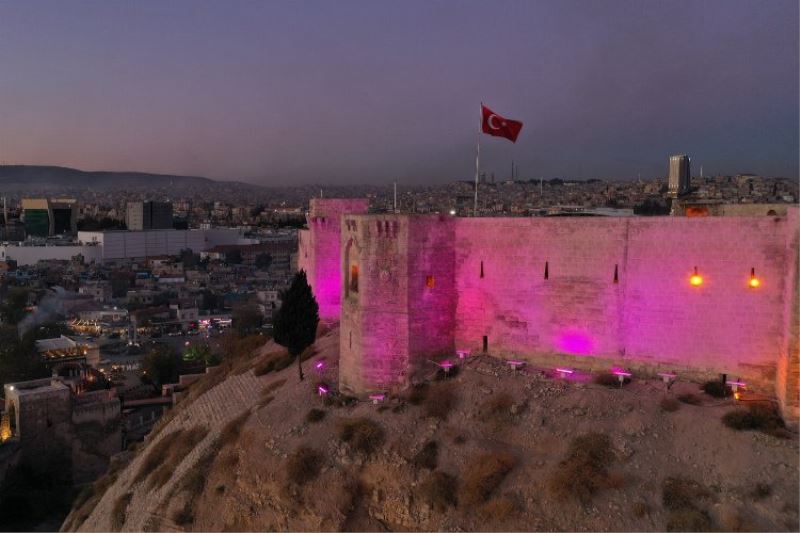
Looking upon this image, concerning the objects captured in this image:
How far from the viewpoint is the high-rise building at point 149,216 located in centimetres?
13525

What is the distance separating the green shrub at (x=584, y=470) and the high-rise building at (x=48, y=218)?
139 m

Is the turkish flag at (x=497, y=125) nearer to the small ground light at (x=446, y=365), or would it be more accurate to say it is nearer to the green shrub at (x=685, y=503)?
the small ground light at (x=446, y=365)

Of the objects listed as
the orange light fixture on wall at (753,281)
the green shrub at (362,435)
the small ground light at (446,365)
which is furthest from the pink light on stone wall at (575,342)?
the green shrub at (362,435)

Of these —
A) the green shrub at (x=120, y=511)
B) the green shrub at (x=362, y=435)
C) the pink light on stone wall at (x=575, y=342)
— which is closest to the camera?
the green shrub at (x=362, y=435)

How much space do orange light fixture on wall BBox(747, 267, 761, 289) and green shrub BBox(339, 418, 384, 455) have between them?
28.7 ft

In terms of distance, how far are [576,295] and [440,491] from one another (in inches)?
230

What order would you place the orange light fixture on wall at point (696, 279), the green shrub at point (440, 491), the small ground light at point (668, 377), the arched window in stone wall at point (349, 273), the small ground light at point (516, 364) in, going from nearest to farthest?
Answer: 1. the green shrub at point (440, 491)
2. the orange light fixture on wall at point (696, 279)
3. the small ground light at point (668, 377)
4. the small ground light at point (516, 364)
5. the arched window in stone wall at point (349, 273)

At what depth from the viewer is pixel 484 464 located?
44.3 feet

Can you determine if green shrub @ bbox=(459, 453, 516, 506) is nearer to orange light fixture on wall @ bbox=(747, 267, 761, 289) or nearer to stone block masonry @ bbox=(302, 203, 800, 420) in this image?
stone block masonry @ bbox=(302, 203, 800, 420)

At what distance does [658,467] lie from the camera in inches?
499

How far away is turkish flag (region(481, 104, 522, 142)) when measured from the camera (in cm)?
1855

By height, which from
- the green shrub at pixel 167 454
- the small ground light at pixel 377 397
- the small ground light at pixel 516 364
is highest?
the small ground light at pixel 516 364

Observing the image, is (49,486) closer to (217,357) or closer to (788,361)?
(217,357)

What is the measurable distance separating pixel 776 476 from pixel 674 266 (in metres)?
4.85
